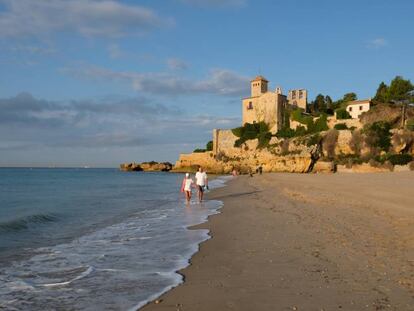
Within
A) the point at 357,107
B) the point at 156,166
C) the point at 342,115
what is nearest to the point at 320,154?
the point at 342,115

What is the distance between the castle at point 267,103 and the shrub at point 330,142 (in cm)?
1597

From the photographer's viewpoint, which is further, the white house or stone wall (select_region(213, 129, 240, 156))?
stone wall (select_region(213, 129, 240, 156))

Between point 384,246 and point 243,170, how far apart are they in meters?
53.9

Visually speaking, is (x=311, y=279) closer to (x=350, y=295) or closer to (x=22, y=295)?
(x=350, y=295)

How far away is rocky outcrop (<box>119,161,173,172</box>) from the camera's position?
8997cm

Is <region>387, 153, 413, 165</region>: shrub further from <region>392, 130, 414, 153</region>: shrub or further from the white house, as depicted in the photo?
the white house

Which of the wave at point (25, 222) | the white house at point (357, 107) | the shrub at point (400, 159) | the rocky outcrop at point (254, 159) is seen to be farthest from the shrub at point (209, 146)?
the wave at point (25, 222)

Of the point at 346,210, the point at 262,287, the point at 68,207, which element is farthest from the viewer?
the point at 68,207

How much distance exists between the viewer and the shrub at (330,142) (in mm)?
46688

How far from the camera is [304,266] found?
538cm

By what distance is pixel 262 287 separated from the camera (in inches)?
176

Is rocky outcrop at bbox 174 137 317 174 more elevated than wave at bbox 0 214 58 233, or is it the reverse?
rocky outcrop at bbox 174 137 317 174

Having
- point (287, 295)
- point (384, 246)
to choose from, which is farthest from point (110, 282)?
point (384, 246)

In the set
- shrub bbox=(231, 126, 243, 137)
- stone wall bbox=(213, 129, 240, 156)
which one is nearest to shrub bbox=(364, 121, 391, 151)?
stone wall bbox=(213, 129, 240, 156)
